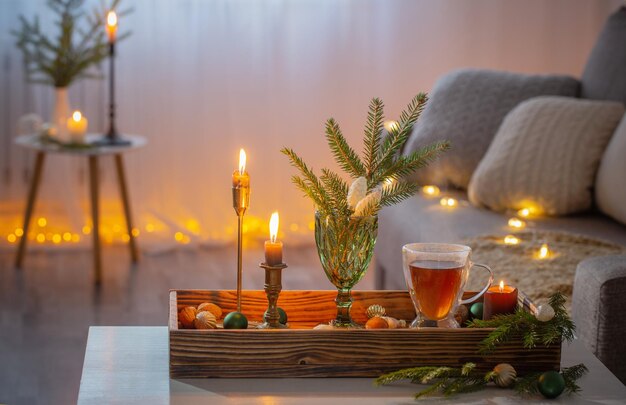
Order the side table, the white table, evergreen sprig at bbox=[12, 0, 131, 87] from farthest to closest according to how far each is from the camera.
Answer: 1. evergreen sprig at bbox=[12, 0, 131, 87]
2. the side table
3. the white table

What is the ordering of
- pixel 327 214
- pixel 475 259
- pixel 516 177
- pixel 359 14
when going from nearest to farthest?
1. pixel 327 214
2. pixel 475 259
3. pixel 516 177
4. pixel 359 14

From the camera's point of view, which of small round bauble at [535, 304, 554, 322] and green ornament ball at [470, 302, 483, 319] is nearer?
small round bauble at [535, 304, 554, 322]

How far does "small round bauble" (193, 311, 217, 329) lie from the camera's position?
1.27m

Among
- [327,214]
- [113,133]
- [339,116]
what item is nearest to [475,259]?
[327,214]

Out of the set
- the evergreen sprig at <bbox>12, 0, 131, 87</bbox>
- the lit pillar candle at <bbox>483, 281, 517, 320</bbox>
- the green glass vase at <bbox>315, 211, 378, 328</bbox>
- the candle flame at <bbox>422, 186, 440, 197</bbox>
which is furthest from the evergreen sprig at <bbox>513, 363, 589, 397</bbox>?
the evergreen sprig at <bbox>12, 0, 131, 87</bbox>

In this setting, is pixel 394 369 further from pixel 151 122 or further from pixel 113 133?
pixel 151 122

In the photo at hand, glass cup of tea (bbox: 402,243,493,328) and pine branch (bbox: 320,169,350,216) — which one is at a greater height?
pine branch (bbox: 320,169,350,216)

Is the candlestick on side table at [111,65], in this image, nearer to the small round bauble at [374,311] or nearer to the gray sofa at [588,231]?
the gray sofa at [588,231]

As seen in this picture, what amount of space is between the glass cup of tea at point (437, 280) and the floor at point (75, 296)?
1.14m

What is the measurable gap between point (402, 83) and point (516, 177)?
4.71ft

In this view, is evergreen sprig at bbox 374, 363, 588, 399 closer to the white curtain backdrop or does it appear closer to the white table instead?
the white table

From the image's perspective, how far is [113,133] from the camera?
319cm

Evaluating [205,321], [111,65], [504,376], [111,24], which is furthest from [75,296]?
[504,376]

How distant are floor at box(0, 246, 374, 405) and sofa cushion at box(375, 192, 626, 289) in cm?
65
